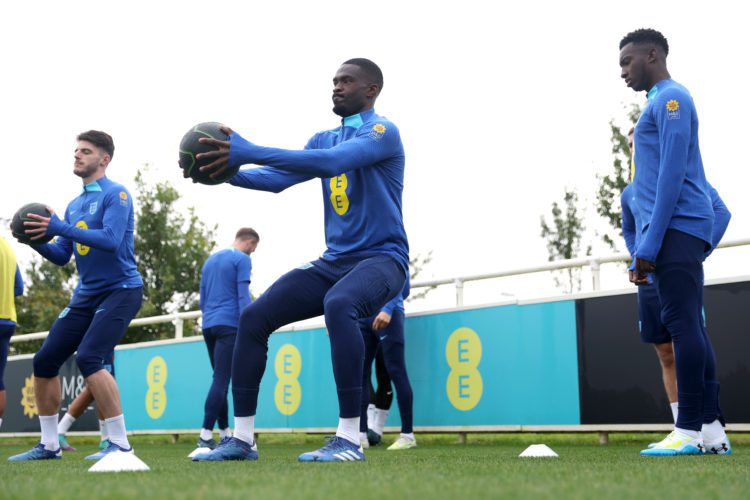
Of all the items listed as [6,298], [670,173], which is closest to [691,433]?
[670,173]

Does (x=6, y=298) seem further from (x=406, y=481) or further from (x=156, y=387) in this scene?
(x=406, y=481)

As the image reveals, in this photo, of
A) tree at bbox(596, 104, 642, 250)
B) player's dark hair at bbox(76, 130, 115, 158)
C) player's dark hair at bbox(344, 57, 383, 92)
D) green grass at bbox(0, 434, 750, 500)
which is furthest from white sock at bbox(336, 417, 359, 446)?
tree at bbox(596, 104, 642, 250)

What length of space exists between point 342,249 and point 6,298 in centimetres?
393

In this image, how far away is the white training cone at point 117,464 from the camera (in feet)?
11.1

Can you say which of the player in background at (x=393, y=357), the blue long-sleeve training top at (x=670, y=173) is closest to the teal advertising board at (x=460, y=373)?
the player in background at (x=393, y=357)

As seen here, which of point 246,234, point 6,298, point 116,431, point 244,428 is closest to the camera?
point 244,428

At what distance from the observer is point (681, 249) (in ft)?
14.1

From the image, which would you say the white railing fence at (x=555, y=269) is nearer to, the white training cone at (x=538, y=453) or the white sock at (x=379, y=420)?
the white sock at (x=379, y=420)

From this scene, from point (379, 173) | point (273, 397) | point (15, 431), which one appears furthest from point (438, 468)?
point (15, 431)

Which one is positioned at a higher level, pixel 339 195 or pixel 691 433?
pixel 339 195

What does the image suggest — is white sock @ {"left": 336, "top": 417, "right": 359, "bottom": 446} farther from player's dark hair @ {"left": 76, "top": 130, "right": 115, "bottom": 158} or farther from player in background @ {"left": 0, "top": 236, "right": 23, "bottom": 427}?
player in background @ {"left": 0, "top": 236, "right": 23, "bottom": 427}

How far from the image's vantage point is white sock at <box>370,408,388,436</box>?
7840 millimetres

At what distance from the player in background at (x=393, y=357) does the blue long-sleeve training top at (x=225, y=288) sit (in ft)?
3.73

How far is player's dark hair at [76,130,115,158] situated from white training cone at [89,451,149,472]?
2.84m
